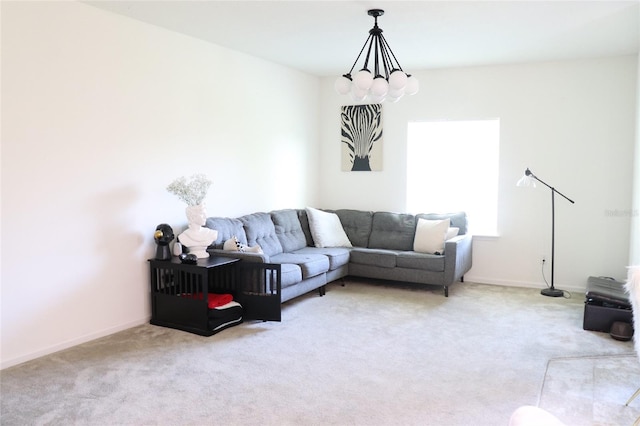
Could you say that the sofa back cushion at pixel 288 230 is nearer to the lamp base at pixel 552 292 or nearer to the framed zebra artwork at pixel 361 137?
the framed zebra artwork at pixel 361 137

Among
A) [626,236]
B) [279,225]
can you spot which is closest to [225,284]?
[279,225]

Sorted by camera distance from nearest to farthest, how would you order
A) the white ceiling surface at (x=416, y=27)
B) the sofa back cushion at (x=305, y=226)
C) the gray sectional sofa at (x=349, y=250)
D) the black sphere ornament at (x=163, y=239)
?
1. the white ceiling surface at (x=416, y=27)
2. the black sphere ornament at (x=163, y=239)
3. the gray sectional sofa at (x=349, y=250)
4. the sofa back cushion at (x=305, y=226)

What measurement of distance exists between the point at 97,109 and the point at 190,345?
1911mm

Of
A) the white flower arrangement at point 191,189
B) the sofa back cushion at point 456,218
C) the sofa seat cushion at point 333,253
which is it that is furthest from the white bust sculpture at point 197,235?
the sofa back cushion at point 456,218

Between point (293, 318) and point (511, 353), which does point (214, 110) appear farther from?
point (511, 353)

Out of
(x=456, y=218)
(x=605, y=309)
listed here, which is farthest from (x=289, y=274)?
(x=605, y=309)

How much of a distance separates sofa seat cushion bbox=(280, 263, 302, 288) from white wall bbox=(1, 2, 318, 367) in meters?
1.01

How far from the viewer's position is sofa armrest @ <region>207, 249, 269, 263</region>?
4219 millimetres

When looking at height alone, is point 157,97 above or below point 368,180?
above

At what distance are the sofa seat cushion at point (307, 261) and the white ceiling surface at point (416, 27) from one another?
2.07 m

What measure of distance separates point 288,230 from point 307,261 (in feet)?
2.65

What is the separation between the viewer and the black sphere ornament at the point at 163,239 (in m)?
4.12

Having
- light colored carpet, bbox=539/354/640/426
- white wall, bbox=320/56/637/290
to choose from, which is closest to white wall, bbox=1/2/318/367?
white wall, bbox=320/56/637/290

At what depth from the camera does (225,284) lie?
434 cm
